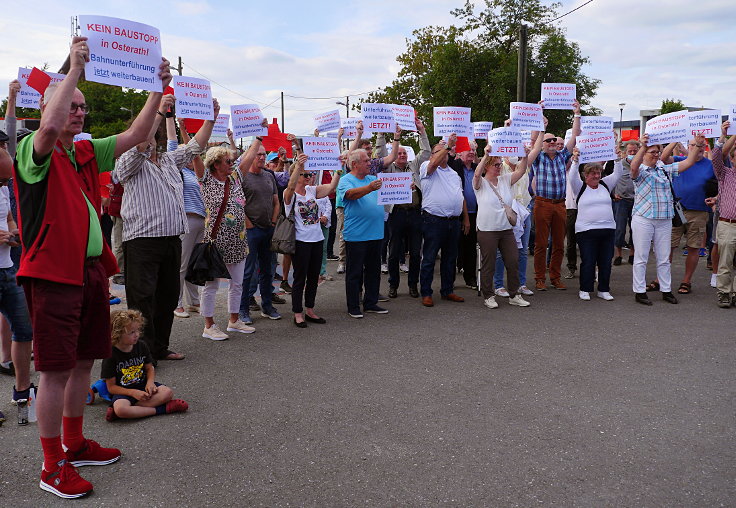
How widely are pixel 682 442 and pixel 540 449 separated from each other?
91cm

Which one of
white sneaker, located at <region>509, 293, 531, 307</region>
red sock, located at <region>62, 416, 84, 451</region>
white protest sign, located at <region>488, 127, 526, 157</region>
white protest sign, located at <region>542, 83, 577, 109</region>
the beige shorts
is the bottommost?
white sneaker, located at <region>509, 293, 531, 307</region>

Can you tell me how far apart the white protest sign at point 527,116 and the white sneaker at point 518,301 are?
2.20 meters

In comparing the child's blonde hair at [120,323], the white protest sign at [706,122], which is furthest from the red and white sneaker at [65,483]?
the white protest sign at [706,122]

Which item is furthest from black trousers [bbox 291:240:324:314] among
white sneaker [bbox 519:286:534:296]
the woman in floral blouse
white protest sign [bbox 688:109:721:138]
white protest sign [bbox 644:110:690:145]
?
white protest sign [bbox 688:109:721:138]

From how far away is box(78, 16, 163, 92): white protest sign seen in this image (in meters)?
3.77

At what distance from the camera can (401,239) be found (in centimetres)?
876

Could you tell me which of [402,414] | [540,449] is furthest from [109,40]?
[540,449]

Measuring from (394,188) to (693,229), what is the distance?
4.60 m

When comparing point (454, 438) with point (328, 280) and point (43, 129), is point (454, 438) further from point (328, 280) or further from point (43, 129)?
point (328, 280)

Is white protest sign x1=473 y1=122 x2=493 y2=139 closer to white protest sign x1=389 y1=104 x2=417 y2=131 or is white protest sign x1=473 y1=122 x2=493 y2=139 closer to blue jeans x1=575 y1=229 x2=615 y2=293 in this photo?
white protest sign x1=389 y1=104 x2=417 y2=131

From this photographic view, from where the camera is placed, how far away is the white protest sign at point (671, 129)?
26.4 ft

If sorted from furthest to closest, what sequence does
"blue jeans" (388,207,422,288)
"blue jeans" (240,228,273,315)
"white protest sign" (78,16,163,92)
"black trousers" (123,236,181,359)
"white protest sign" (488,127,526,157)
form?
"blue jeans" (388,207,422,288), "white protest sign" (488,127,526,157), "blue jeans" (240,228,273,315), "black trousers" (123,236,181,359), "white protest sign" (78,16,163,92)

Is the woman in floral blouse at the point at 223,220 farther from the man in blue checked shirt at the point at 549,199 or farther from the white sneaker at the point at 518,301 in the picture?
the man in blue checked shirt at the point at 549,199

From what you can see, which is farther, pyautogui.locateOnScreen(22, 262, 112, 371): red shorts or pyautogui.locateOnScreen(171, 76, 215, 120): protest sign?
pyautogui.locateOnScreen(171, 76, 215, 120): protest sign
